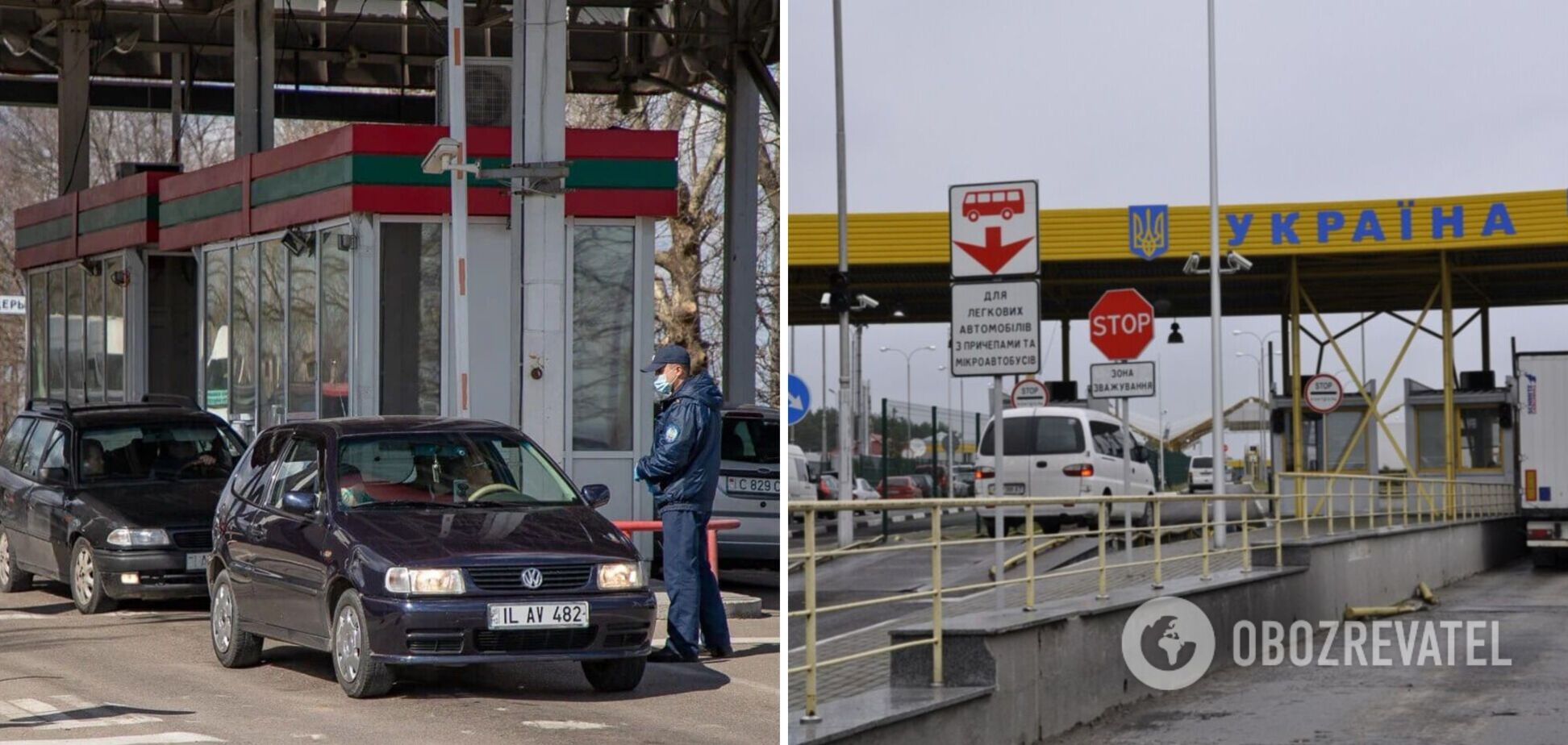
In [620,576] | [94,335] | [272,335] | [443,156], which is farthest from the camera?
[94,335]

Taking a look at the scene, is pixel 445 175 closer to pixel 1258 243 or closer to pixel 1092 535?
pixel 1092 535

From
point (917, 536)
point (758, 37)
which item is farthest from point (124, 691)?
point (758, 37)

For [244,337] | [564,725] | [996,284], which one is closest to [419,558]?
[564,725]

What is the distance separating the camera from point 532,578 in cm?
1083

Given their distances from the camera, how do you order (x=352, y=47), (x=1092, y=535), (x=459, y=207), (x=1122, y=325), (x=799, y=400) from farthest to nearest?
(x=352, y=47)
(x=1122, y=325)
(x=799, y=400)
(x=459, y=207)
(x=1092, y=535)

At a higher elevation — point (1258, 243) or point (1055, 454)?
point (1258, 243)

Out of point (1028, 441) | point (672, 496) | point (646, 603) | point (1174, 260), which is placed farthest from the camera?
point (1174, 260)

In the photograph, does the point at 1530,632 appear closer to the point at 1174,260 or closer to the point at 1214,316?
the point at 1214,316

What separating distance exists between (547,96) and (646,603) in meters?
7.39

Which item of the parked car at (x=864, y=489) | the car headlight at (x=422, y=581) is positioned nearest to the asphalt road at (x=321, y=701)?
the car headlight at (x=422, y=581)

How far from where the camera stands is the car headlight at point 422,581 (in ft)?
34.8

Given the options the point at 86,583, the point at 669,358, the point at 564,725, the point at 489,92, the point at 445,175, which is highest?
the point at 489,92

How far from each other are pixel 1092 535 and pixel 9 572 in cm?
1019

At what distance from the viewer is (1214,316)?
29.9 m
